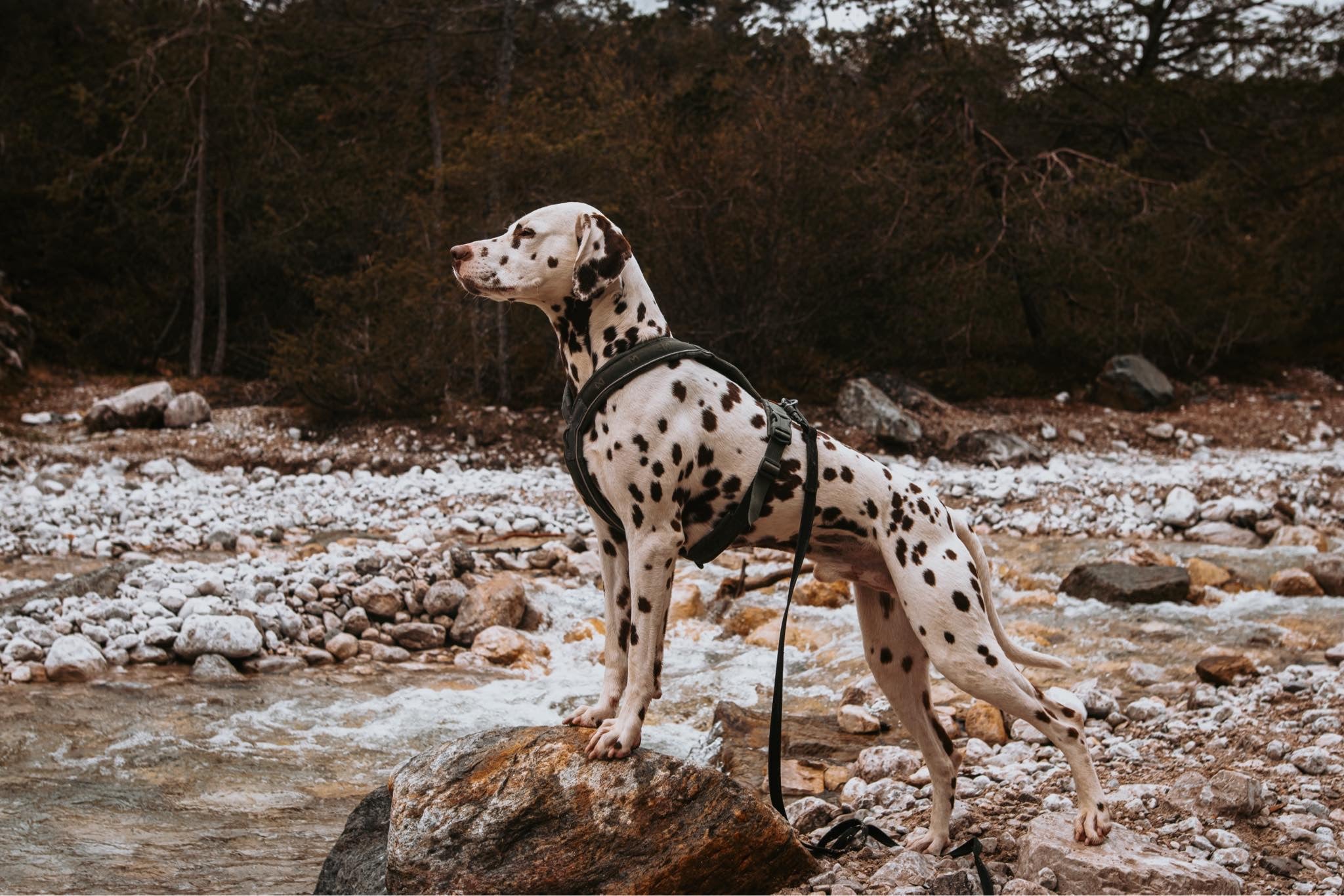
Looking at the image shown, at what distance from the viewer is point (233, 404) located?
16.3 meters

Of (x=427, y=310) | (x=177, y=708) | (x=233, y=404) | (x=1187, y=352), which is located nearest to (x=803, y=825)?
(x=177, y=708)

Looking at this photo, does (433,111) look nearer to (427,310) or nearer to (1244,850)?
(427,310)

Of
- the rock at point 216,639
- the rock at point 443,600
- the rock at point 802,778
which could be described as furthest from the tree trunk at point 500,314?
the rock at point 802,778

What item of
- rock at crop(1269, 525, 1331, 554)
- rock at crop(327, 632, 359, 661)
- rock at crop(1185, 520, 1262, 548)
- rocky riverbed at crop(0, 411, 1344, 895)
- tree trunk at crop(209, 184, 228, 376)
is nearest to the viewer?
rocky riverbed at crop(0, 411, 1344, 895)

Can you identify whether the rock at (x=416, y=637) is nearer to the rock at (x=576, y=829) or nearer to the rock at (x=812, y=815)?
the rock at (x=812, y=815)

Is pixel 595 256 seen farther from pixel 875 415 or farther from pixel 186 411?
pixel 186 411

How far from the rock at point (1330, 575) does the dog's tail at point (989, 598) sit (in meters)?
5.98

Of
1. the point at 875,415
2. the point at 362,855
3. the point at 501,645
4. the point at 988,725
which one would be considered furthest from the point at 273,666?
the point at 875,415

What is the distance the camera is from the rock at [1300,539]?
10102 mm

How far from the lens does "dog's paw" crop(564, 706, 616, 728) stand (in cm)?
384

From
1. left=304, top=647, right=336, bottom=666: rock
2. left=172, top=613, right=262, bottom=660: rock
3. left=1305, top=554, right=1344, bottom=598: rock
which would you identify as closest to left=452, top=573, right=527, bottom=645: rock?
left=304, top=647, right=336, bottom=666: rock

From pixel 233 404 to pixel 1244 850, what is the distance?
1537 centimetres

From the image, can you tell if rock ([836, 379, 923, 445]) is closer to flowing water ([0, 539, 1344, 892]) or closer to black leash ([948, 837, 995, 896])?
flowing water ([0, 539, 1344, 892])

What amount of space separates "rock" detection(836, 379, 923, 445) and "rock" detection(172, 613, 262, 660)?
9.24 meters
